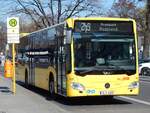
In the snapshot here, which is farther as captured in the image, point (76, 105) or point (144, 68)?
point (144, 68)

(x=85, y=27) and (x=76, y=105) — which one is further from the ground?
(x=85, y=27)

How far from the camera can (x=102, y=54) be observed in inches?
690

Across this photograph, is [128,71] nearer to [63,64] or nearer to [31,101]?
[63,64]

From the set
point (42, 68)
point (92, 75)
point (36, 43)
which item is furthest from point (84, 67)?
point (36, 43)

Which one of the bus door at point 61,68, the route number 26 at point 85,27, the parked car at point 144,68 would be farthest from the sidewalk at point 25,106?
the parked car at point 144,68

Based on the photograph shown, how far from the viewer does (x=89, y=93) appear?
56.9 ft

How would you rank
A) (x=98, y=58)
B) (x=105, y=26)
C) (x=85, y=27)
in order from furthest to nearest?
(x=105, y=26) → (x=85, y=27) → (x=98, y=58)

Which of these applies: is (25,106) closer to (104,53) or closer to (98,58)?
(98,58)

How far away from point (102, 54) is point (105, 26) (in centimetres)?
99

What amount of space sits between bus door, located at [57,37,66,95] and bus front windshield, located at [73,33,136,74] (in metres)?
0.84

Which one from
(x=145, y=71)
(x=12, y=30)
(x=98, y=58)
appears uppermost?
(x=12, y=30)

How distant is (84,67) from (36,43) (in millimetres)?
7082

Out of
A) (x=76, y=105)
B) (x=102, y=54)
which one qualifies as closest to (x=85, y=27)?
(x=102, y=54)

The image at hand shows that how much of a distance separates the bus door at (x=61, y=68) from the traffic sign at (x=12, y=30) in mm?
2113
